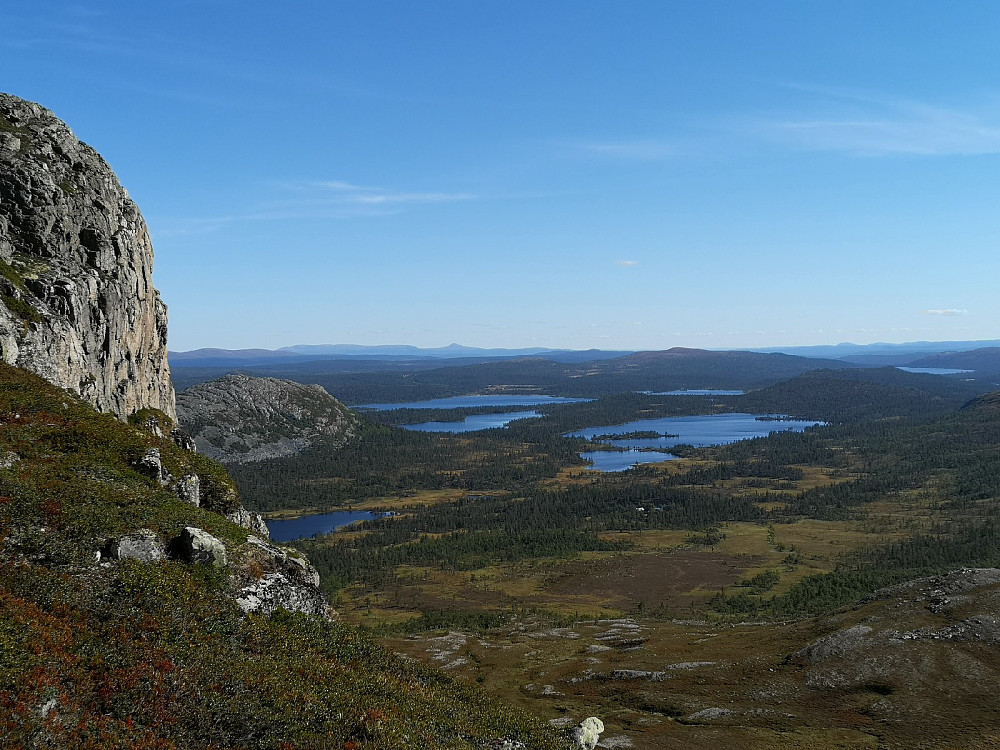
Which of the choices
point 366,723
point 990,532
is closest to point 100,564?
point 366,723

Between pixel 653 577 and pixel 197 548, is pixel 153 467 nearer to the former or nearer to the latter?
pixel 197 548

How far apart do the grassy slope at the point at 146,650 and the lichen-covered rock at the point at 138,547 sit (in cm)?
59

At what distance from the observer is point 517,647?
95000 millimetres

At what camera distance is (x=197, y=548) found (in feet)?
97.7

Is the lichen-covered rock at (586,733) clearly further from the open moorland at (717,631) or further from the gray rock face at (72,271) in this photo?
the gray rock face at (72,271)

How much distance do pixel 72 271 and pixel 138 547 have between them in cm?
4479

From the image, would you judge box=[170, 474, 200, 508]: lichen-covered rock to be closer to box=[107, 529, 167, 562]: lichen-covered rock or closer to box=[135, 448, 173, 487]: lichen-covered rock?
box=[135, 448, 173, 487]: lichen-covered rock

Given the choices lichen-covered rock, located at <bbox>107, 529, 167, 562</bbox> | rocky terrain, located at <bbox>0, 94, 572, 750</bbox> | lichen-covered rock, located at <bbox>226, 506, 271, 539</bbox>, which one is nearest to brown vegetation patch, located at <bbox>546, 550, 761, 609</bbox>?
lichen-covered rock, located at <bbox>226, 506, 271, 539</bbox>

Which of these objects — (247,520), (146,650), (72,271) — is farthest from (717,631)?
(72,271)

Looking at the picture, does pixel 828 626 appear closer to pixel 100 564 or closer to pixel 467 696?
pixel 467 696

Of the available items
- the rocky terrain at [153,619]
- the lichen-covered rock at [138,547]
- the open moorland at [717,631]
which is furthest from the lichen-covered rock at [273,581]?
the open moorland at [717,631]

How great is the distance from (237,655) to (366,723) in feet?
19.8

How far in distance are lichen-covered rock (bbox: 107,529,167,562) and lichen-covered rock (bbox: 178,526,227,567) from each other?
80cm

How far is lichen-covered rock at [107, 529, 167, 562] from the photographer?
27219mm
